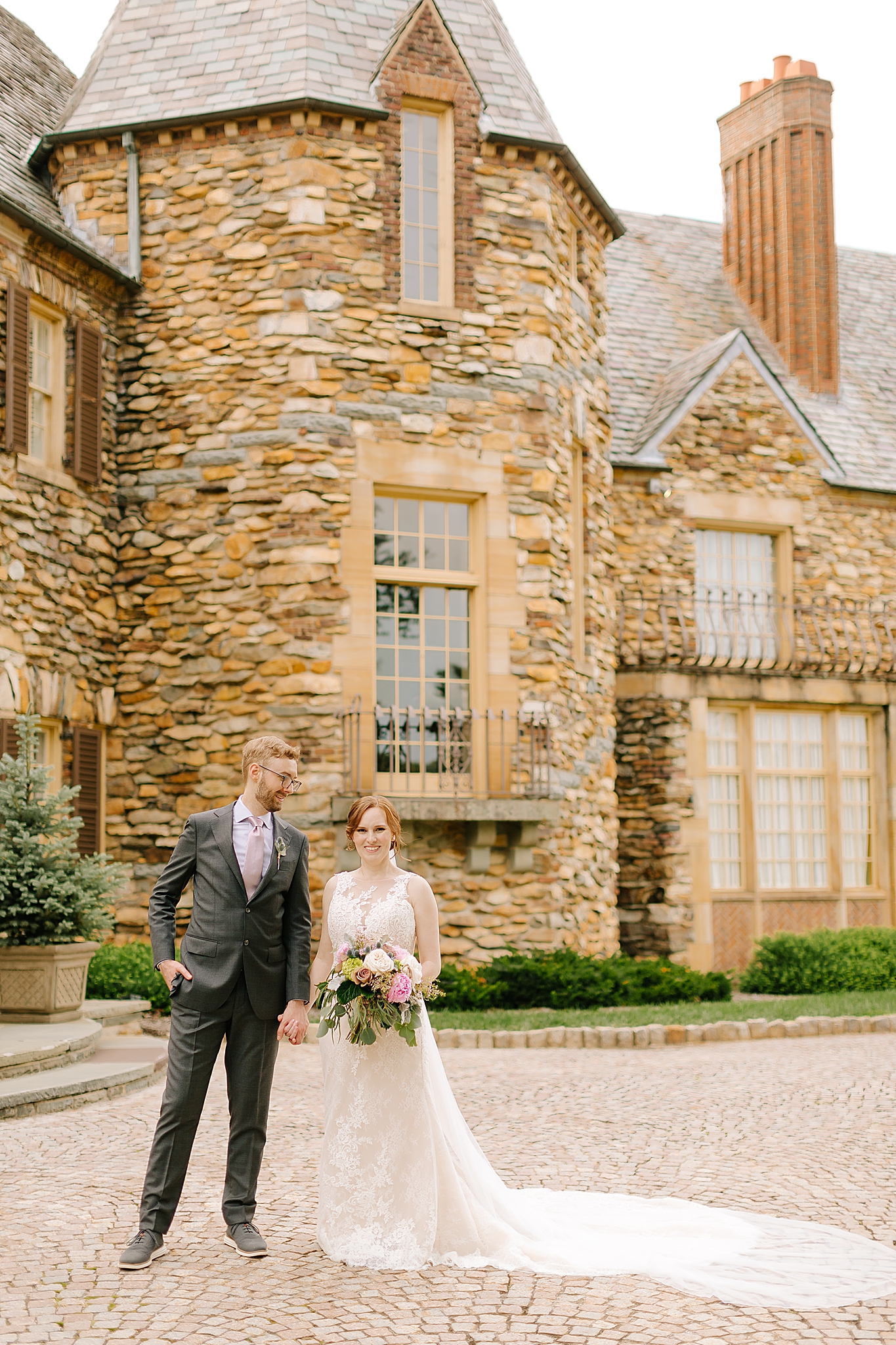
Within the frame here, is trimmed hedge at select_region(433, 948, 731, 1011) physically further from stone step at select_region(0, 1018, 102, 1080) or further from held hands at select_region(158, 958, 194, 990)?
held hands at select_region(158, 958, 194, 990)

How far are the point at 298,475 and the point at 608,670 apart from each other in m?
4.61

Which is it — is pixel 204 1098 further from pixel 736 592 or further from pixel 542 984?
pixel 736 592

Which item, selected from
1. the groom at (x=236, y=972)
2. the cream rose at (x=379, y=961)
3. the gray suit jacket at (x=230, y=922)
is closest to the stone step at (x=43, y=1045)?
the groom at (x=236, y=972)

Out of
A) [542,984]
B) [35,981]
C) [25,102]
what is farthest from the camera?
[25,102]

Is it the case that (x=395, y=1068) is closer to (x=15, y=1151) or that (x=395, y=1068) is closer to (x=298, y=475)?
(x=15, y=1151)

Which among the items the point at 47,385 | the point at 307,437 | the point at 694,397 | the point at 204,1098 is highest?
the point at 694,397

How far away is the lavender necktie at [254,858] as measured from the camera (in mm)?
5348

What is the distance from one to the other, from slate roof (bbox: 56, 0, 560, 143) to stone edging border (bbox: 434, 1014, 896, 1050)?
8.59 meters

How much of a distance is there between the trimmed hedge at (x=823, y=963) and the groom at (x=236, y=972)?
10.9 metres

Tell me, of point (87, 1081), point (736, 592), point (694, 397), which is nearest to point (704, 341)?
point (694, 397)

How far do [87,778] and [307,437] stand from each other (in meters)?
3.77

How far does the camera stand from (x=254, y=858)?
17.6ft

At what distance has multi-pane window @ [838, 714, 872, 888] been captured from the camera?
18.1 metres

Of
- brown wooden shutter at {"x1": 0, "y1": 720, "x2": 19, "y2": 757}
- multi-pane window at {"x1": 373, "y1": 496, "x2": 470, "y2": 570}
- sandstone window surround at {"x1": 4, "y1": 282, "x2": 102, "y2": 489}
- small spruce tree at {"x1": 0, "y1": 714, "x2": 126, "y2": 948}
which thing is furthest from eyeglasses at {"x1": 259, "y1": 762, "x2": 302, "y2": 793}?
multi-pane window at {"x1": 373, "y1": 496, "x2": 470, "y2": 570}
